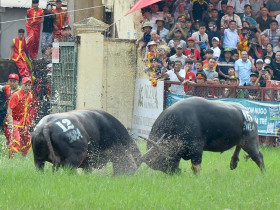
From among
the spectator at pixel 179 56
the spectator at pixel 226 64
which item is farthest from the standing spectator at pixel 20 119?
the spectator at pixel 226 64

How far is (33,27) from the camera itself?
22562mm

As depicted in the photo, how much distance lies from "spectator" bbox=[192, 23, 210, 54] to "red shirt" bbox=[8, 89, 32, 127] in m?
5.26

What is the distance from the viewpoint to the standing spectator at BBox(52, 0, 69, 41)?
22.5 m

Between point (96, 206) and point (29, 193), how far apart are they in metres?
0.98

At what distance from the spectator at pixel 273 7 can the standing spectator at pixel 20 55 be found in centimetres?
653

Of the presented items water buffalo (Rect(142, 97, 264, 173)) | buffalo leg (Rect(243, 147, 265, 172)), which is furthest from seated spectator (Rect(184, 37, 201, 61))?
water buffalo (Rect(142, 97, 264, 173))

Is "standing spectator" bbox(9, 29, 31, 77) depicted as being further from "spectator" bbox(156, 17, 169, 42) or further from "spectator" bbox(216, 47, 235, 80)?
"spectator" bbox(216, 47, 235, 80)

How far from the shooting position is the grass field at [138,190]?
9273 mm

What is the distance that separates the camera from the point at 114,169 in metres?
12.2

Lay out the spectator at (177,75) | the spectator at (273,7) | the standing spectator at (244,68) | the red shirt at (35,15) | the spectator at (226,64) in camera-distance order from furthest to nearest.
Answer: the red shirt at (35,15), the spectator at (273,7), the spectator at (226,64), the standing spectator at (244,68), the spectator at (177,75)

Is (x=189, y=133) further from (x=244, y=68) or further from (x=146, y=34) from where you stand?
(x=146, y=34)

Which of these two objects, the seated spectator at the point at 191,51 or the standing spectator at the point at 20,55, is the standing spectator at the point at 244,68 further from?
the standing spectator at the point at 20,55

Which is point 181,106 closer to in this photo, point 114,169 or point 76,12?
point 114,169

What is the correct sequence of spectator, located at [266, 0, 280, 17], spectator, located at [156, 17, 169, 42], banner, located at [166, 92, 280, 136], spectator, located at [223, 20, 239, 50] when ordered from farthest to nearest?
spectator, located at [266, 0, 280, 17] < spectator, located at [156, 17, 169, 42] < spectator, located at [223, 20, 239, 50] < banner, located at [166, 92, 280, 136]
